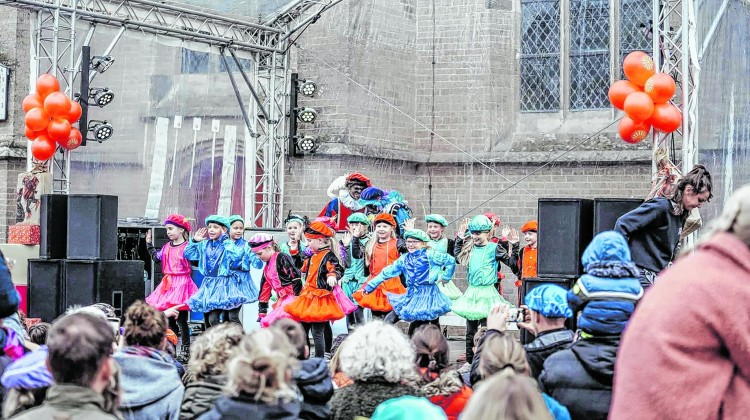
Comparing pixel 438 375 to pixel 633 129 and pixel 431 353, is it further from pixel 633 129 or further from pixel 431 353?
pixel 633 129

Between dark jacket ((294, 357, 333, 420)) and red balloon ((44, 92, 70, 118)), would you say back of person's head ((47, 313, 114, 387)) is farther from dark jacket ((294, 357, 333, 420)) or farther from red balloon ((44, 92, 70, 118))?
red balloon ((44, 92, 70, 118))

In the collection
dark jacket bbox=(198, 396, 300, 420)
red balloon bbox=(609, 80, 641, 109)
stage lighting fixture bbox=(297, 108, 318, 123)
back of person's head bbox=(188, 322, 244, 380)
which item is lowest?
dark jacket bbox=(198, 396, 300, 420)

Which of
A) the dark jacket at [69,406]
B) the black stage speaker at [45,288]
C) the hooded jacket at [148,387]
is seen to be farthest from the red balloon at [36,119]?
the dark jacket at [69,406]

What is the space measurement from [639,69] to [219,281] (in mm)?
5139

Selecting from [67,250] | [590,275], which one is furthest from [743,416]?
[67,250]

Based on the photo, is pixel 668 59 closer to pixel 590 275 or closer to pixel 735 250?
pixel 590 275

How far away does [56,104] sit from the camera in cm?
1409

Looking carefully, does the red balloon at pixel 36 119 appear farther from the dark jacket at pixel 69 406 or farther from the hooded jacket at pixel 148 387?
the dark jacket at pixel 69 406

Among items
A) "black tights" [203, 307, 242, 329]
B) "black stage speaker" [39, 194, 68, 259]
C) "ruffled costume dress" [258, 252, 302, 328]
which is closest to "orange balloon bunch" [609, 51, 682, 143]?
"ruffled costume dress" [258, 252, 302, 328]

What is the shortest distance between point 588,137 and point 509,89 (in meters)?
1.72

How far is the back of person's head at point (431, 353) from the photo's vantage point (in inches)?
184

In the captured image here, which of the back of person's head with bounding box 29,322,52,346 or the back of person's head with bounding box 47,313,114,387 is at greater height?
the back of person's head with bounding box 47,313,114,387

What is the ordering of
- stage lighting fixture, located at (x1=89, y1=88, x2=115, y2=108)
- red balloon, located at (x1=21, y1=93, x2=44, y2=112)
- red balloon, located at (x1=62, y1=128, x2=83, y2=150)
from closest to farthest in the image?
red balloon, located at (x1=21, y1=93, x2=44, y2=112)
red balloon, located at (x1=62, y1=128, x2=83, y2=150)
stage lighting fixture, located at (x1=89, y1=88, x2=115, y2=108)

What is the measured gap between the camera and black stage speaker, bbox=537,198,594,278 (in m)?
9.55
